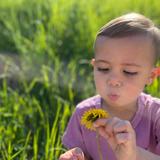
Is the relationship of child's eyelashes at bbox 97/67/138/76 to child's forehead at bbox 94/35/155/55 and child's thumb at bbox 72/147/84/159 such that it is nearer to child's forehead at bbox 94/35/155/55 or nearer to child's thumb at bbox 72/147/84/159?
child's forehead at bbox 94/35/155/55

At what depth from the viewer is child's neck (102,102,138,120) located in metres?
2.44

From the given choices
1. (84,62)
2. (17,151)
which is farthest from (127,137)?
(84,62)

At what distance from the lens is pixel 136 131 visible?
245 cm

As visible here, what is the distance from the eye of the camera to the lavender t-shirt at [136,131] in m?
2.44

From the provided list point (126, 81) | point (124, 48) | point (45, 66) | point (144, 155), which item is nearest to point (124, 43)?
point (124, 48)

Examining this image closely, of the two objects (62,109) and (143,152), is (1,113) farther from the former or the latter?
(143,152)

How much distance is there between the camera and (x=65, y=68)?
4.23 metres

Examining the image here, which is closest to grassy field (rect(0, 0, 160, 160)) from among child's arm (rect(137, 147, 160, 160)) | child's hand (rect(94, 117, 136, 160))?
child's arm (rect(137, 147, 160, 160))

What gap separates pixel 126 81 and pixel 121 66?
2.4 inches

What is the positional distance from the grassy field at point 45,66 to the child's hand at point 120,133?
0.74 meters

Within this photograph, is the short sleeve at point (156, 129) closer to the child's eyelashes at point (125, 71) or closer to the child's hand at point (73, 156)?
the child's eyelashes at point (125, 71)

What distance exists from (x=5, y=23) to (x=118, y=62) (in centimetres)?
263

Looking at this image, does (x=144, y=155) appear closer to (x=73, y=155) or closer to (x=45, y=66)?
(x=73, y=155)

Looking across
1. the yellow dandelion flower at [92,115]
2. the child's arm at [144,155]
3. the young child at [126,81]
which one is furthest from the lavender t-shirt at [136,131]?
the yellow dandelion flower at [92,115]
